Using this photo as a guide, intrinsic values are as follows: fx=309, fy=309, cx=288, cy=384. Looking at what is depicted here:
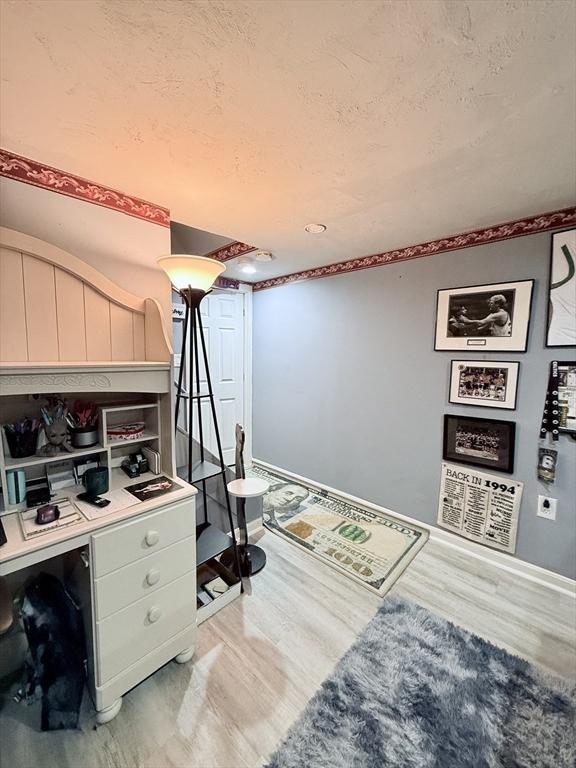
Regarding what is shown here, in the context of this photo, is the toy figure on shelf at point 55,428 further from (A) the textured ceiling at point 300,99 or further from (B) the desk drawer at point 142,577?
(A) the textured ceiling at point 300,99

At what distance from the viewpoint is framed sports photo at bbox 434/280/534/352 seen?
1945 millimetres

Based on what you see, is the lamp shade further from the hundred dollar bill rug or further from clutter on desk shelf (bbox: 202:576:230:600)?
the hundred dollar bill rug

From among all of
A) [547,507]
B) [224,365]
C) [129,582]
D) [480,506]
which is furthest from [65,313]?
[547,507]

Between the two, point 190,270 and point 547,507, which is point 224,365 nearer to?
point 190,270

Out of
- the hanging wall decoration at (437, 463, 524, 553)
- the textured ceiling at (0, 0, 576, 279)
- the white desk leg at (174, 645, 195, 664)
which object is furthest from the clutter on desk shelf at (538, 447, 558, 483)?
the white desk leg at (174, 645, 195, 664)

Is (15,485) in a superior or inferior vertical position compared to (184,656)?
superior

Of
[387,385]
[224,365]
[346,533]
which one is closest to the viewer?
[346,533]

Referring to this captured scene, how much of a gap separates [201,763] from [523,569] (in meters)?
2.07

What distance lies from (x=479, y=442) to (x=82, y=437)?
2.39 metres

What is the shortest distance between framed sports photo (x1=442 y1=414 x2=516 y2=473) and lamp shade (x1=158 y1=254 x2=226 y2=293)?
1917mm

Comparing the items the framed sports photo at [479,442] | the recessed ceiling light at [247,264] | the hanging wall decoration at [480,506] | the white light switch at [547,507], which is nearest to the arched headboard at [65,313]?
the recessed ceiling light at [247,264]

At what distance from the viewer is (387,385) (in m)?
2.62

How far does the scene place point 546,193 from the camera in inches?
62.2

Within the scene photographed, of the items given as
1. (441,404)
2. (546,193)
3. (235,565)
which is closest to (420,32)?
(546,193)
